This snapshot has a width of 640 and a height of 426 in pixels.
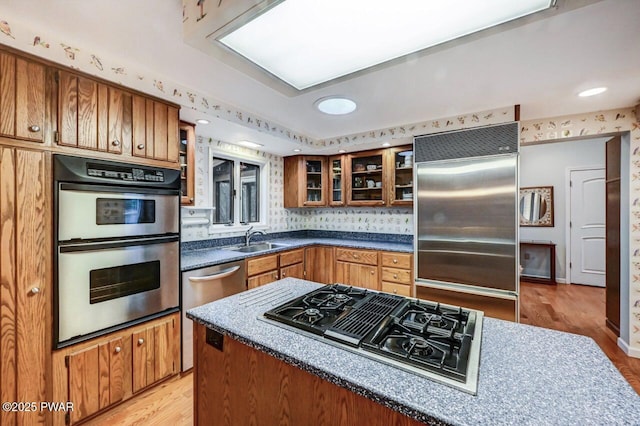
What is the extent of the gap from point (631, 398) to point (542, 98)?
2.41 meters

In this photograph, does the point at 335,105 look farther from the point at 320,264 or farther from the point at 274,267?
the point at 320,264

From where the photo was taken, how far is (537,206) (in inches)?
202

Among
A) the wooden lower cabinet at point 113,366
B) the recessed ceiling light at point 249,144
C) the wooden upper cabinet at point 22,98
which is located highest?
the recessed ceiling light at point 249,144

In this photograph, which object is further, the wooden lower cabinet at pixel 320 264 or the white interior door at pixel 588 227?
the white interior door at pixel 588 227

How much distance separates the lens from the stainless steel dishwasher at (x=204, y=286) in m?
2.23

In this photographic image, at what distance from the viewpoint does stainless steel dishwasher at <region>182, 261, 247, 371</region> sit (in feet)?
7.32

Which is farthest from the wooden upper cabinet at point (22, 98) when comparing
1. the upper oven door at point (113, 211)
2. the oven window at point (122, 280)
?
the oven window at point (122, 280)

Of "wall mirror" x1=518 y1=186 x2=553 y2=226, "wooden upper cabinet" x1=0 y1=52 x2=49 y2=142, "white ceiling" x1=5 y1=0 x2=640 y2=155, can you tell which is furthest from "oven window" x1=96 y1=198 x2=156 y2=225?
"wall mirror" x1=518 y1=186 x2=553 y2=226

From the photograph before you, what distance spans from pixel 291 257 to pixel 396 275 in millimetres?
1296

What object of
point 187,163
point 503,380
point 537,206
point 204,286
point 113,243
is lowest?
point 204,286

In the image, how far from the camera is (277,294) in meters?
1.55

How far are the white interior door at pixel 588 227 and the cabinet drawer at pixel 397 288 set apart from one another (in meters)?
3.89

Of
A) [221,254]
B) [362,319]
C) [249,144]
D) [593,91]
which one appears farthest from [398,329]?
[249,144]

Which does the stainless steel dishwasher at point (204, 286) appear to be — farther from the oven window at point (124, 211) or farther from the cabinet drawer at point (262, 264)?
the oven window at point (124, 211)
